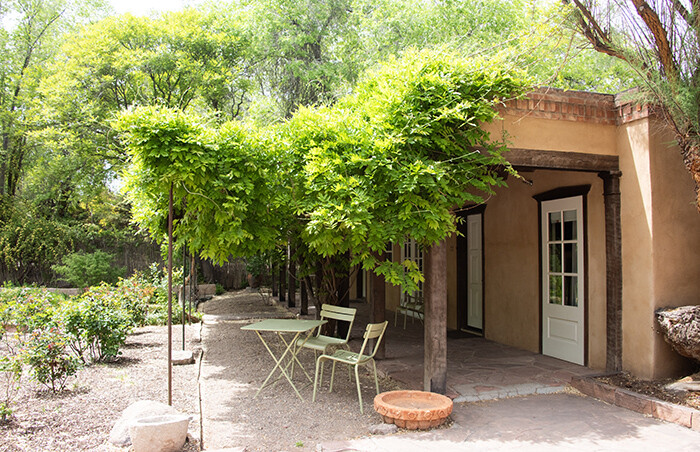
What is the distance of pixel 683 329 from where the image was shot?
16.8ft

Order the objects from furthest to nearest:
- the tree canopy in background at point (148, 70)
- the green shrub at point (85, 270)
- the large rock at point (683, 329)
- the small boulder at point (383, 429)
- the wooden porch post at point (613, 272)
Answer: the green shrub at point (85, 270) → the tree canopy in background at point (148, 70) → the wooden porch post at point (613, 272) → the large rock at point (683, 329) → the small boulder at point (383, 429)

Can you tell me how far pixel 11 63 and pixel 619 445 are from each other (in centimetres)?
2250

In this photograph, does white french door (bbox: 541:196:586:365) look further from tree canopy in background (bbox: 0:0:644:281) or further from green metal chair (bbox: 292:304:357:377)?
tree canopy in background (bbox: 0:0:644:281)

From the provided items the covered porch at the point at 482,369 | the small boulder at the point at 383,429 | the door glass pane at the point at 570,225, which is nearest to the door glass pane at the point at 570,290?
the door glass pane at the point at 570,225

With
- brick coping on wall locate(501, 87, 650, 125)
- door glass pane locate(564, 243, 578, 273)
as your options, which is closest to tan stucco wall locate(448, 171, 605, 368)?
door glass pane locate(564, 243, 578, 273)

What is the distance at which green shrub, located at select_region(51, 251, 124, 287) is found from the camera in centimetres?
1428

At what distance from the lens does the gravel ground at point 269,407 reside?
14.0 feet

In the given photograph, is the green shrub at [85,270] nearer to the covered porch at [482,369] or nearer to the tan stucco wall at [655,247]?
the covered porch at [482,369]

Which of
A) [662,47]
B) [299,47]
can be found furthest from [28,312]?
[299,47]

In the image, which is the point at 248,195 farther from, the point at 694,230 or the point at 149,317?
the point at 149,317

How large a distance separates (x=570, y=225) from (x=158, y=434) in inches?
223

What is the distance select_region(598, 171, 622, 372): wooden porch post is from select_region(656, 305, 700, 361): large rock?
563 millimetres

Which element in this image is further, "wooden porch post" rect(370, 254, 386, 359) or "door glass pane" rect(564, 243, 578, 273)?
"wooden porch post" rect(370, 254, 386, 359)

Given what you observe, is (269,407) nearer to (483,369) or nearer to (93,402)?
(93,402)
